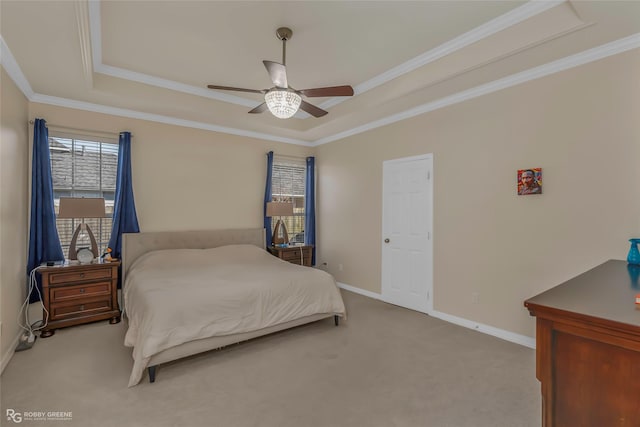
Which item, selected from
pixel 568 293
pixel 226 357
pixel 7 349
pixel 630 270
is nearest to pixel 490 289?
pixel 630 270

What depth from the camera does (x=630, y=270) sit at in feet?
6.77

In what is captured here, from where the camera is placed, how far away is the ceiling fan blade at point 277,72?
91.7 inches

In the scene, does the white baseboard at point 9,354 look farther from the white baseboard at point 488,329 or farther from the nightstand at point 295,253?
the white baseboard at point 488,329

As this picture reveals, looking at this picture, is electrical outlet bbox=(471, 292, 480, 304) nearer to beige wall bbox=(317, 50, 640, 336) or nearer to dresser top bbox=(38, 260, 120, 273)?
beige wall bbox=(317, 50, 640, 336)

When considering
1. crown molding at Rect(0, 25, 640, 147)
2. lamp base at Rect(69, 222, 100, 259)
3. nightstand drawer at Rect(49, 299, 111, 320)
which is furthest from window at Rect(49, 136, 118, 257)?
nightstand drawer at Rect(49, 299, 111, 320)

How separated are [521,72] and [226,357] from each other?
405 centimetres

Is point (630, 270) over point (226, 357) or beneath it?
over

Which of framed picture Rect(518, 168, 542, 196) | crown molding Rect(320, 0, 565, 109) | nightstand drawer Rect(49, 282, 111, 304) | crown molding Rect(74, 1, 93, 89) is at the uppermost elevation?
crown molding Rect(320, 0, 565, 109)

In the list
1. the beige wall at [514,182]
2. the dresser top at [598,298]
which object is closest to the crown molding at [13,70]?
the dresser top at [598,298]

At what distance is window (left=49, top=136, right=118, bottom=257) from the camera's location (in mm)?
3830

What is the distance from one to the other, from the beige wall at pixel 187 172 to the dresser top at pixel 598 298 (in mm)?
4472

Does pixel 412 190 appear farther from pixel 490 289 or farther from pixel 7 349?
pixel 7 349

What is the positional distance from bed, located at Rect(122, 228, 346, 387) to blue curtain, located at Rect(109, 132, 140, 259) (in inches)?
4.3

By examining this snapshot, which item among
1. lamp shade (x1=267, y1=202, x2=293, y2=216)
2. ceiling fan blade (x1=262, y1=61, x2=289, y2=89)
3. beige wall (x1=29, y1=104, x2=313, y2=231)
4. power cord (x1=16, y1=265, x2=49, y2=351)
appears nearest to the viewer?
ceiling fan blade (x1=262, y1=61, x2=289, y2=89)
